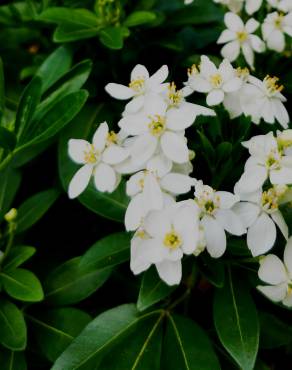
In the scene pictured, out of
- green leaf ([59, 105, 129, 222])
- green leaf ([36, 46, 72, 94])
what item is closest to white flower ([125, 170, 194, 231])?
green leaf ([59, 105, 129, 222])

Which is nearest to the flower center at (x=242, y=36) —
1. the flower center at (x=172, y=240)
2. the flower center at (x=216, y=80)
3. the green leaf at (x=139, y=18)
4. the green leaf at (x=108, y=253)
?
the green leaf at (x=139, y=18)

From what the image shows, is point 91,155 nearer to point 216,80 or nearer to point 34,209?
point 216,80

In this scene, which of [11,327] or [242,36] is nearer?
[11,327]

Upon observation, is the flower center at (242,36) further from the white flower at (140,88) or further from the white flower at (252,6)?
the white flower at (140,88)

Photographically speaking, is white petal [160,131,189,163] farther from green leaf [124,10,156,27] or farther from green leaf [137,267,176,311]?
green leaf [124,10,156,27]

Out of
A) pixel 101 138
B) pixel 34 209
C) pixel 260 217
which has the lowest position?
pixel 34 209

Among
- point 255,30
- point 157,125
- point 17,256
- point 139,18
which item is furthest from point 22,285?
point 255,30
